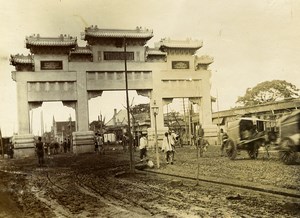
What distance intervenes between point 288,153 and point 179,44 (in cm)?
1584

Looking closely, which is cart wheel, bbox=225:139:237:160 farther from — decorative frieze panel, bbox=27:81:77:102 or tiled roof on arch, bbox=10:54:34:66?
tiled roof on arch, bbox=10:54:34:66

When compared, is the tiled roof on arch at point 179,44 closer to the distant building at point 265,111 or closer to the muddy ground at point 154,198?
the distant building at point 265,111

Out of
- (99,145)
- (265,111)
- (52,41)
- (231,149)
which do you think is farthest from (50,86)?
(231,149)

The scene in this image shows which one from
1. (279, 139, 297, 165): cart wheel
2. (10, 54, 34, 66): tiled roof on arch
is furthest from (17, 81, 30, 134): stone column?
(279, 139, 297, 165): cart wheel

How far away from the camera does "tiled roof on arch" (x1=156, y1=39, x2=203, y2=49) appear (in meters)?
24.9

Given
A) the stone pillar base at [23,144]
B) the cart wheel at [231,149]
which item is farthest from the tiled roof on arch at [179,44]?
the cart wheel at [231,149]

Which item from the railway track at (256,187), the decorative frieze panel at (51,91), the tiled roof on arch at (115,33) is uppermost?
the tiled roof on arch at (115,33)

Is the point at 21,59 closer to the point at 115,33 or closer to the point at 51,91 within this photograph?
the point at 51,91

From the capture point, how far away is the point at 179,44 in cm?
2527

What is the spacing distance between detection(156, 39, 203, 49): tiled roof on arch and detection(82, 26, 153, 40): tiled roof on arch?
1.38m

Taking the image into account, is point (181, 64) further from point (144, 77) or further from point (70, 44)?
point (70, 44)

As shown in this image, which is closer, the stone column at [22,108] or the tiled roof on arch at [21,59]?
the stone column at [22,108]

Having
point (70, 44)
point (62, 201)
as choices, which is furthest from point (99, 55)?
point (62, 201)

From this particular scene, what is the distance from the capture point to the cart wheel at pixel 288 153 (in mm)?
10195
